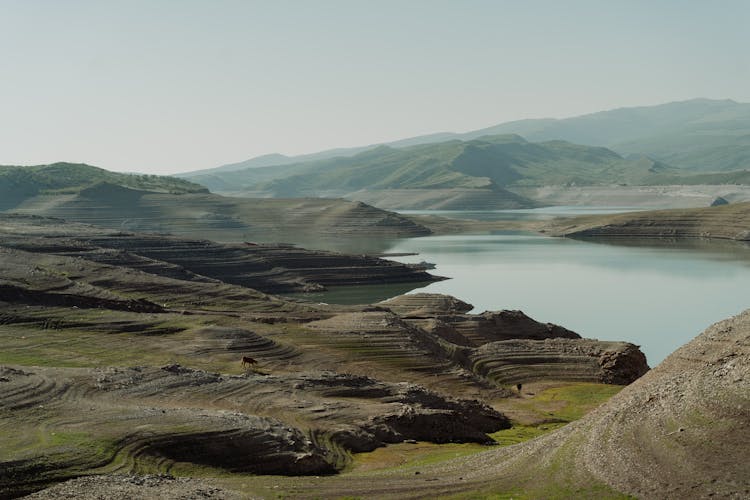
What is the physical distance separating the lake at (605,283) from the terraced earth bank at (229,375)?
1118 centimetres

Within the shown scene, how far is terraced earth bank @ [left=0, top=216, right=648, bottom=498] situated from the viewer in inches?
1209

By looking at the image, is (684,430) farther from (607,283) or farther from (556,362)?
(607,283)

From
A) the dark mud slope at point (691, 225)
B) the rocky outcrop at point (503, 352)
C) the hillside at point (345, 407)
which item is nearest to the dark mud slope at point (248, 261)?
the hillside at point (345, 407)

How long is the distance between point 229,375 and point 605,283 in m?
81.9

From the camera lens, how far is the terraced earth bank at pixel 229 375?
30703mm

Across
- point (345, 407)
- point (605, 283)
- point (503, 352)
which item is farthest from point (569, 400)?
point (605, 283)

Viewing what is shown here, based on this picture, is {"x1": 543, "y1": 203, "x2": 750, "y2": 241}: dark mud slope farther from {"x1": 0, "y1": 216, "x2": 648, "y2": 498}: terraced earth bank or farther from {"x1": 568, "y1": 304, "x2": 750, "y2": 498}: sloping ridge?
{"x1": 568, "y1": 304, "x2": 750, "y2": 498}: sloping ridge

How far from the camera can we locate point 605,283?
388 ft

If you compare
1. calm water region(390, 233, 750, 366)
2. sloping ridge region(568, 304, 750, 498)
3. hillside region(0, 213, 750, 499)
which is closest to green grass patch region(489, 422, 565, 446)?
hillside region(0, 213, 750, 499)

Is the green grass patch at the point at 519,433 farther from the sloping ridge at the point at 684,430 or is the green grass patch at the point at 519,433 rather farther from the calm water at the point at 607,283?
the calm water at the point at 607,283

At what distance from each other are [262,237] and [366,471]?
166742 mm

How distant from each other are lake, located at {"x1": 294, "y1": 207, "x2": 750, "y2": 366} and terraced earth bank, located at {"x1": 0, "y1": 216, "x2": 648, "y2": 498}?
36.7 feet

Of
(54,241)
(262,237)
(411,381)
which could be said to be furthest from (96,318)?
(262,237)

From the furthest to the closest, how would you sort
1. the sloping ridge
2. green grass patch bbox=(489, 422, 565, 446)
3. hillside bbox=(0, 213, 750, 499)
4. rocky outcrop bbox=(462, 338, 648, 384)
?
1. rocky outcrop bbox=(462, 338, 648, 384)
2. green grass patch bbox=(489, 422, 565, 446)
3. hillside bbox=(0, 213, 750, 499)
4. the sloping ridge
